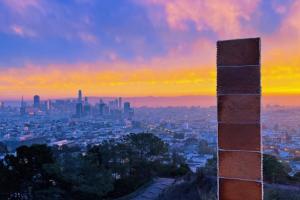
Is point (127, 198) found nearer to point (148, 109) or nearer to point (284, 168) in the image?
point (284, 168)

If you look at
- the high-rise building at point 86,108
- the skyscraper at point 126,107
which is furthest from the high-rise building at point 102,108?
the skyscraper at point 126,107

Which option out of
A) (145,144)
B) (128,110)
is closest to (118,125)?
(128,110)

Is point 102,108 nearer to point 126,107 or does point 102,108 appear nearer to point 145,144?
point 126,107

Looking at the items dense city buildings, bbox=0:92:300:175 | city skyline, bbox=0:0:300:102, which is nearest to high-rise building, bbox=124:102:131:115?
dense city buildings, bbox=0:92:300:175

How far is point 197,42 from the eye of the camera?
21.4 feet

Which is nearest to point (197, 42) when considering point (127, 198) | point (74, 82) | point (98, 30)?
point (98, 30)

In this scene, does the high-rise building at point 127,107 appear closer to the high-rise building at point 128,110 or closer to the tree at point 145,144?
the high-rise building at point 128,110

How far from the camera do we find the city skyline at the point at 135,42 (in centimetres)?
411

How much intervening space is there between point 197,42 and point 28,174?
17.0 feet

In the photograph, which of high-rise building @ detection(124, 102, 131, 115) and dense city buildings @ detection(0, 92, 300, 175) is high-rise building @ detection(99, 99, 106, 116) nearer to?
dense city buildings @ detection(0, 92, 300, 175)

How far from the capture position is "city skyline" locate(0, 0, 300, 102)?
162 inches

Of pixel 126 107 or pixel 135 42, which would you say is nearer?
pixel 135 42

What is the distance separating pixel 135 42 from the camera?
839cm

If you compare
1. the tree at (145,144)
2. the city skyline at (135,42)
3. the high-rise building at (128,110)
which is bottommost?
the tree at (145,144)
